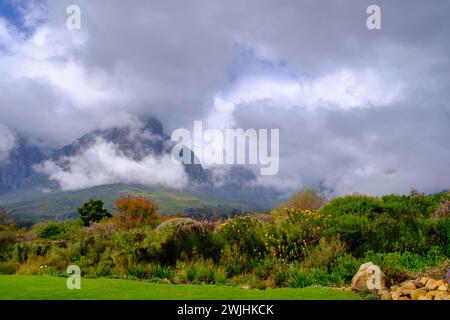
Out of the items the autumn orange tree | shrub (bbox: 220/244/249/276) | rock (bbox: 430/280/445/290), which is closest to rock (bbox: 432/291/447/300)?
rock (bbox: 430/280/445/290)

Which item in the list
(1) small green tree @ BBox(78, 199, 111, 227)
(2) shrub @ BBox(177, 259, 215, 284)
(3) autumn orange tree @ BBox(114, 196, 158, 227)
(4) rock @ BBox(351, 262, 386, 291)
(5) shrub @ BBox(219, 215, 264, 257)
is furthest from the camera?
(1) small green tree @ BBox(78, 199, 111, 227)

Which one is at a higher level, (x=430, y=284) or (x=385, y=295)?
(x=430, y=284)

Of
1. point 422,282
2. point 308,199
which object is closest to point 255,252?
point 422,282

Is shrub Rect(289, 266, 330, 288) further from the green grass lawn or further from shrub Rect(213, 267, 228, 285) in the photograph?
the green grass lawn

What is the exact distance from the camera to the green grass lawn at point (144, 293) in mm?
7641

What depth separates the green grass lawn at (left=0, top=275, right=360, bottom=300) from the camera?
764cm

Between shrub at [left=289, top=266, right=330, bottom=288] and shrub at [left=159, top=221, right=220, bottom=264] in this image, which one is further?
shrub at [left=159, top=221, right=220, bottom=264]

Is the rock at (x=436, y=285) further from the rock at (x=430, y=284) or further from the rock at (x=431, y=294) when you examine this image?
the rock at (x=431, y=294)

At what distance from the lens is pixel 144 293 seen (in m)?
7.92

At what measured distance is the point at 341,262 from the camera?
11.8m

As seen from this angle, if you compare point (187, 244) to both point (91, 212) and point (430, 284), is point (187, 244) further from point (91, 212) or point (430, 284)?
point (91, 212)
